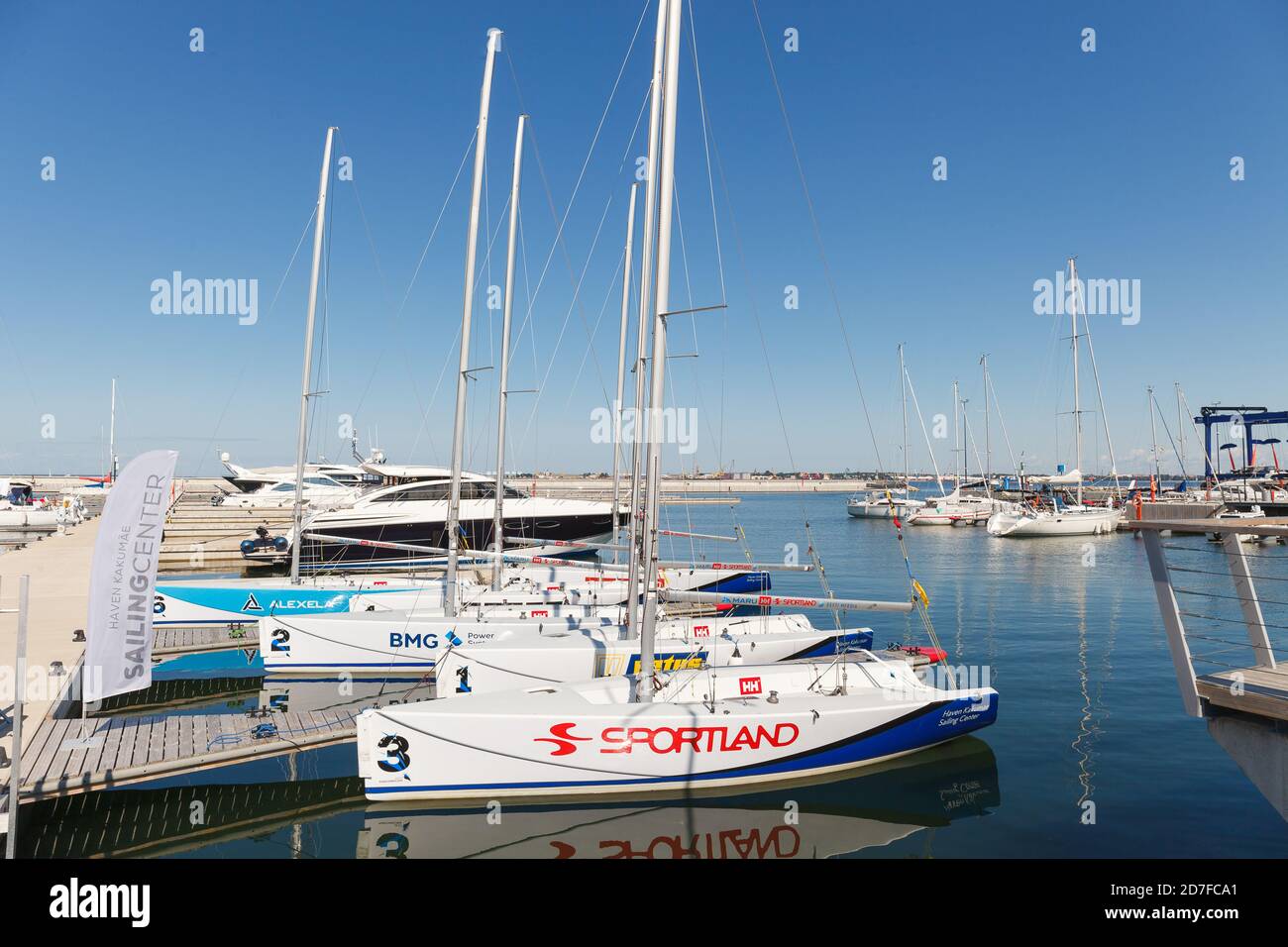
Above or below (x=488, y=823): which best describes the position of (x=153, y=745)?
above

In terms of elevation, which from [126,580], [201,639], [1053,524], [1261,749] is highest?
[126,580]

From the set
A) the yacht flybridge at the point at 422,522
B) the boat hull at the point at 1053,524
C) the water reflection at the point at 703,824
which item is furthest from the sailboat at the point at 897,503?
the water reflection at the point at 703,824

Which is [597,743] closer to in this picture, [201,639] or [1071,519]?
[201,639]

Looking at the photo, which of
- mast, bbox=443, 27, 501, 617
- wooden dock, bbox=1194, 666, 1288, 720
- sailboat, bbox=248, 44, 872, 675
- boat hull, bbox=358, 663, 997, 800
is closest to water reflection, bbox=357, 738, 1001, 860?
boat hull, bbox=358, 663, 997, 800

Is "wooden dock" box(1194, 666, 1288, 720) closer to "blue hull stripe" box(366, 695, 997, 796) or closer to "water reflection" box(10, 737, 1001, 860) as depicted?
"water reflection" box(10, 737, 1001, 860)

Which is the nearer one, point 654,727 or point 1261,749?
point 1261,749

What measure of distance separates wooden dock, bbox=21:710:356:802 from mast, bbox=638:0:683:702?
17.4 feet

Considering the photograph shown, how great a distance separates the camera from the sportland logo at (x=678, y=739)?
36.8 ft

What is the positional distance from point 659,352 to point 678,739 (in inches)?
237

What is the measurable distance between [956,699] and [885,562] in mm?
34180
